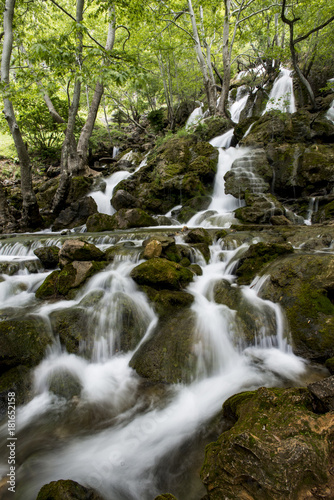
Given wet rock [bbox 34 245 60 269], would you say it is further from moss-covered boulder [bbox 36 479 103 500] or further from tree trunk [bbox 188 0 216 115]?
tree trunk [bbox 188 0 216 115]

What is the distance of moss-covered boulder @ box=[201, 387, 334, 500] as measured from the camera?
1.38m

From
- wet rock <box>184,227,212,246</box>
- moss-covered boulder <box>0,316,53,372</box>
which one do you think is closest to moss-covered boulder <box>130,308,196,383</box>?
moss-covered boulder <box>0,316,53,372</box>

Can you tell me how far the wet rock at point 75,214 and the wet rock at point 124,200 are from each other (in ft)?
3.69

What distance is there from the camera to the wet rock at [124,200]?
1150 cm

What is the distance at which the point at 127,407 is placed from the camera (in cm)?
290

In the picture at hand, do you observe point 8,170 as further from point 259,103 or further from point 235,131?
point 259,103

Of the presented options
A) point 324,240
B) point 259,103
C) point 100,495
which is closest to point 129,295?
point 100,495

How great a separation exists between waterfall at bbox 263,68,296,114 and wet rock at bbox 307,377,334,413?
16432mm

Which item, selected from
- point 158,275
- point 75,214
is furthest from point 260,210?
point 75,214

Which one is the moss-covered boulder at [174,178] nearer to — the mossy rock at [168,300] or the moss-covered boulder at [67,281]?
the moss-covered boulder at [67,281]

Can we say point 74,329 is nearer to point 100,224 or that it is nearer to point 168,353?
point 168,353

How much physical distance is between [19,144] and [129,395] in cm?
1009

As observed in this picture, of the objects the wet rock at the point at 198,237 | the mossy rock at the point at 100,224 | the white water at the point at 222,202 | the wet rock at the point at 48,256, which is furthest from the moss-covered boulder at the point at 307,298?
the mossy rock at the point at 100,224

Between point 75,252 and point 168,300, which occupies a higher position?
point 75,252
